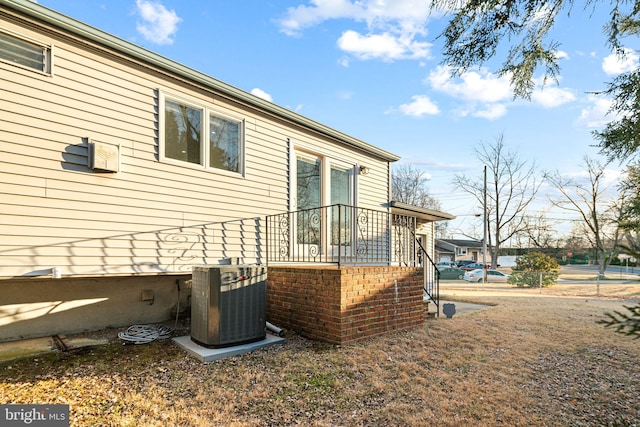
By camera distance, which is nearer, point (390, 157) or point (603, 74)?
point (603, 74)

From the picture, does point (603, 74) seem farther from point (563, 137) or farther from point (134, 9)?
point (134, 9)

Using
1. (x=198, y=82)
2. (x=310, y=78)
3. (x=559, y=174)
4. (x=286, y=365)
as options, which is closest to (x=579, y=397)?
(x=286, y=365)

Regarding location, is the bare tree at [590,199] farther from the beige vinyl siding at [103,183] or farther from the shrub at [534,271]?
the beige vinyl siding at [103,183]

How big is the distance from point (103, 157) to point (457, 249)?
45852 millimetres

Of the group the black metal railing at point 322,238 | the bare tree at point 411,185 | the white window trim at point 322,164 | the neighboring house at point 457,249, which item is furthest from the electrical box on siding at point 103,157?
the neighboring house at point 457,249

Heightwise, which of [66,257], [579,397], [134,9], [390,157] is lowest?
[579,397]

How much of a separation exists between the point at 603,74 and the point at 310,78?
271 inches

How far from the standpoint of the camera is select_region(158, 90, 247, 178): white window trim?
16.5ft

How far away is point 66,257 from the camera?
417cm

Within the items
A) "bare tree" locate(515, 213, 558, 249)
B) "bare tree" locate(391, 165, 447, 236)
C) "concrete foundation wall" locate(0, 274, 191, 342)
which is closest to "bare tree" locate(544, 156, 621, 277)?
"bare tree" locate(515, 213, 558, 249)

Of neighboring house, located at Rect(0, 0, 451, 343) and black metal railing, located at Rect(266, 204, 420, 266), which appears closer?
neighboring house, located at Rect(0, 0, 451, 343)

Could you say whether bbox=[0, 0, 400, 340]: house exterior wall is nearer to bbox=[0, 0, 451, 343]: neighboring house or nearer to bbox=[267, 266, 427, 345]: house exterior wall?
bbox=[0, 0, 451, 343]: neighboring house

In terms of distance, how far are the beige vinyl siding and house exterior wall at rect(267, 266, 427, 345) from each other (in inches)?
43.5

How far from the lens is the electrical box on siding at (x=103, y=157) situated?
171 inches
